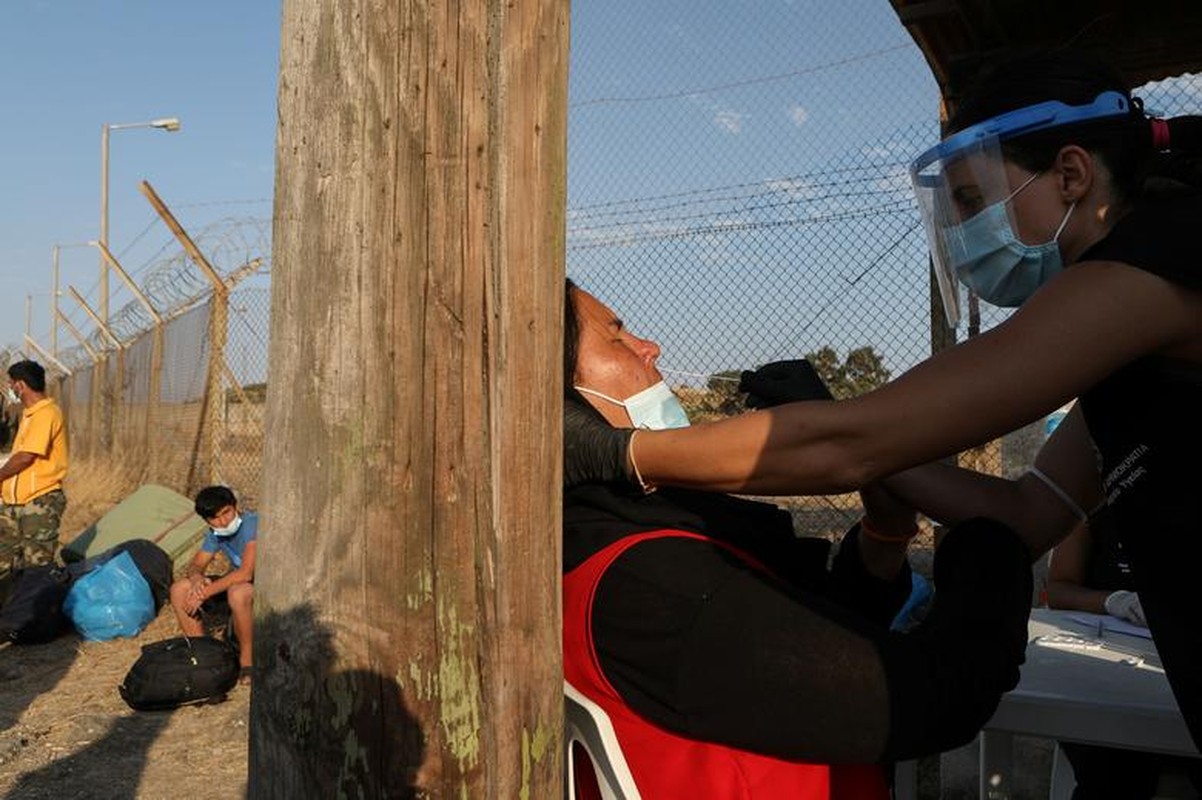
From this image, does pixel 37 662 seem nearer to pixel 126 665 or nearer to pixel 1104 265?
pixel 126 665

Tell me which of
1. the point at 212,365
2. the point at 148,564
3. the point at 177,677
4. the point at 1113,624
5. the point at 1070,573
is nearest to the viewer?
the point at 1113,624

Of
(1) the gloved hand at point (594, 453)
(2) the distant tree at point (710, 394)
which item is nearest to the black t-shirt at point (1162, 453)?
(1) the gloved hand at point (594, 453)

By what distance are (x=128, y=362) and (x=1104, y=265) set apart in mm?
13775

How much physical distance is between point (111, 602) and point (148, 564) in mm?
481

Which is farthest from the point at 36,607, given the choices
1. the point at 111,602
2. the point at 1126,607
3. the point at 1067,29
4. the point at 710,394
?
the point at 1067,29

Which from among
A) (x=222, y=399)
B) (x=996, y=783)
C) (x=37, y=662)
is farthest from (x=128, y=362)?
(x=996, y=783)

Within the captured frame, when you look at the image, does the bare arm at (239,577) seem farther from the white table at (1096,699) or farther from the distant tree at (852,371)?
the white table at (1096,699)

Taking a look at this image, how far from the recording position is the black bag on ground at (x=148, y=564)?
7.23 m

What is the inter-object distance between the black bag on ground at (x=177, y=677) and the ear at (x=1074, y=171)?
5026 millimetres

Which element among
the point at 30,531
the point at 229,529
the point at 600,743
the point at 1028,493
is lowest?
the point at 30,531

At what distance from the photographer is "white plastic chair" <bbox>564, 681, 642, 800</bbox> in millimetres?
1479

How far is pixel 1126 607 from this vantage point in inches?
95.2

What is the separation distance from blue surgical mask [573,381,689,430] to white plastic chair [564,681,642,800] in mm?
559

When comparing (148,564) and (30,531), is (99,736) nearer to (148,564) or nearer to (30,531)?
(148,564)
